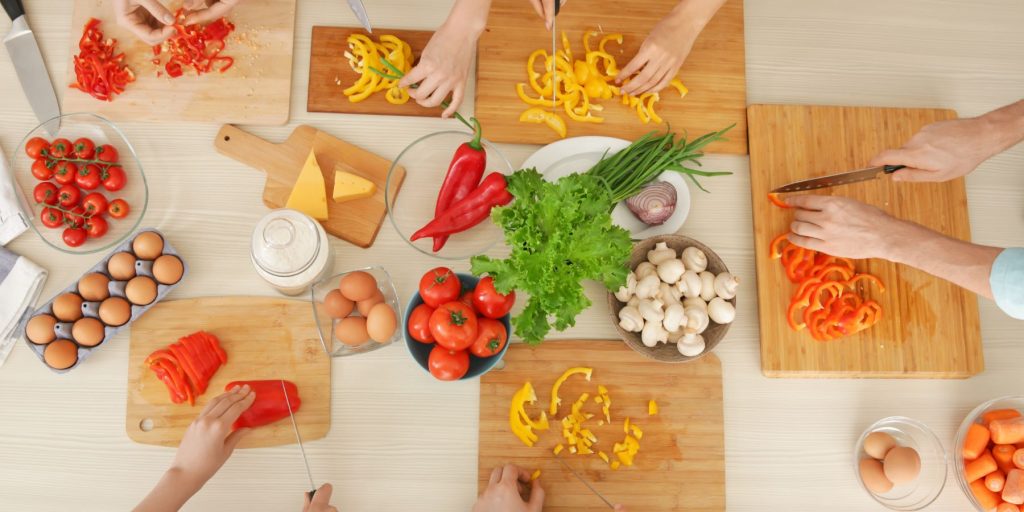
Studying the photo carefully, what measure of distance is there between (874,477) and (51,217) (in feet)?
5.55

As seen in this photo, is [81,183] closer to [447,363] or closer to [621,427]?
[447,363]

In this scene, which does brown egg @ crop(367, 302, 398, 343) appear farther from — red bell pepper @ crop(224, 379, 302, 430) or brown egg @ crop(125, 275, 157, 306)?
brown egg @ crop(125, 275, 157, 306)

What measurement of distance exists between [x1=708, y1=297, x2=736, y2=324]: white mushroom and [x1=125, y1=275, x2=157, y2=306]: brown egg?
108 centimetres

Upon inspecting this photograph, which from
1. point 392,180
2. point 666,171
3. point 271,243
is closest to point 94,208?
point 271,243

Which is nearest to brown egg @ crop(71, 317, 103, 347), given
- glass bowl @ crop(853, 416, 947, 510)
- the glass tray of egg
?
the glass tray of egg

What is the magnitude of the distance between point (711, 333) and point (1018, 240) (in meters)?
0.75

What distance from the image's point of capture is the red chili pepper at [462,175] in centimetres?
132

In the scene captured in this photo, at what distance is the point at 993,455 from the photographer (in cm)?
132

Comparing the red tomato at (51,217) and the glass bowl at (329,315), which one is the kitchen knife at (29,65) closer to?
the red tomato at (51,217)

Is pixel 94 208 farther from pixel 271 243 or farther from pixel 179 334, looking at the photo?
pixel 271 243

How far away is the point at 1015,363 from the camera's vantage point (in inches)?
56.6

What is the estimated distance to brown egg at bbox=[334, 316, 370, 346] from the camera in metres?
1.27

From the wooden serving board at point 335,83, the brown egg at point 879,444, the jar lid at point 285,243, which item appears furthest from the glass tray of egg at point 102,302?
the brown egg at point 879,444

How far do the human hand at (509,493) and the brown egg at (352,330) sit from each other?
369 millimetres
